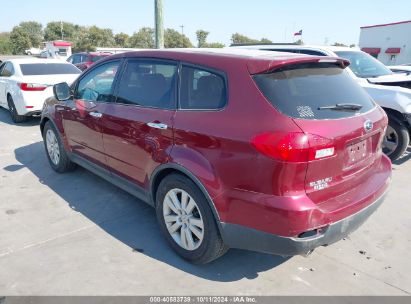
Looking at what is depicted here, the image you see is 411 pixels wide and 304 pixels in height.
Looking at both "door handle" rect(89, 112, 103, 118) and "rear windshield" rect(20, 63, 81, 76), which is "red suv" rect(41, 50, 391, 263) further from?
"rear windshield" rect(20, 63, 81, 76)

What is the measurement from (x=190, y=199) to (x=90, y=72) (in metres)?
2.36

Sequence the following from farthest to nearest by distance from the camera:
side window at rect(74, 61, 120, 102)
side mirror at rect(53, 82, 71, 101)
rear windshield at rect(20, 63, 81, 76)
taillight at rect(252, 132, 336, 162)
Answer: rear windshield at rect(20, 63, 81, 76) → side mirror at rect(53, 82, 71, 101) → side window at rect(74, 61, 120, 102) → taillight at rect(252, 132, 336, 162)

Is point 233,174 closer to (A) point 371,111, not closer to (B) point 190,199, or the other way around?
(B) point 190,199

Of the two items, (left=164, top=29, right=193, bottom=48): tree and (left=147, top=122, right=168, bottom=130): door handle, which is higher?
(left=164, top=29, right=193, bottom=48): tree

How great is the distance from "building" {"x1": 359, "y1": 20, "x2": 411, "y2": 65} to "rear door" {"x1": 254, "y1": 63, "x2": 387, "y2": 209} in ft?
121

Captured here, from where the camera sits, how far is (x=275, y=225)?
2371mm

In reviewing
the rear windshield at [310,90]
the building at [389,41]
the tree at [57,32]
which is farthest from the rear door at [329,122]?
the tree at [57,32]

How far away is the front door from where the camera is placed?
12.8ft

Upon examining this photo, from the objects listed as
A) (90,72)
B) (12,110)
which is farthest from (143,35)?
(90,72)

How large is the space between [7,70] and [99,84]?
6.32m

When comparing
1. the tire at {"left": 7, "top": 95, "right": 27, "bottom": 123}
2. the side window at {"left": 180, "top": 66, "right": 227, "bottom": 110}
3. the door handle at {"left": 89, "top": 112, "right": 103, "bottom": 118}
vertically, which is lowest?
the tire at {"left": 7, "top": 95, "right": 27, "bottom": 123}

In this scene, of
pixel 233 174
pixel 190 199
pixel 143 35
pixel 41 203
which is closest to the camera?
pixel 233 174

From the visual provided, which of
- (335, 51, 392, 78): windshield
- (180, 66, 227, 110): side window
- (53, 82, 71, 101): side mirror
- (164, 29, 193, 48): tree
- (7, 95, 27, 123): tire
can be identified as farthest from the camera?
(164, 29, 193, 48): tree

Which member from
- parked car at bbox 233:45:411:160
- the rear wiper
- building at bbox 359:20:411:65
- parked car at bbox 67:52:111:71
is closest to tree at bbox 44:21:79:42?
building at bbox 359:20:411:65
